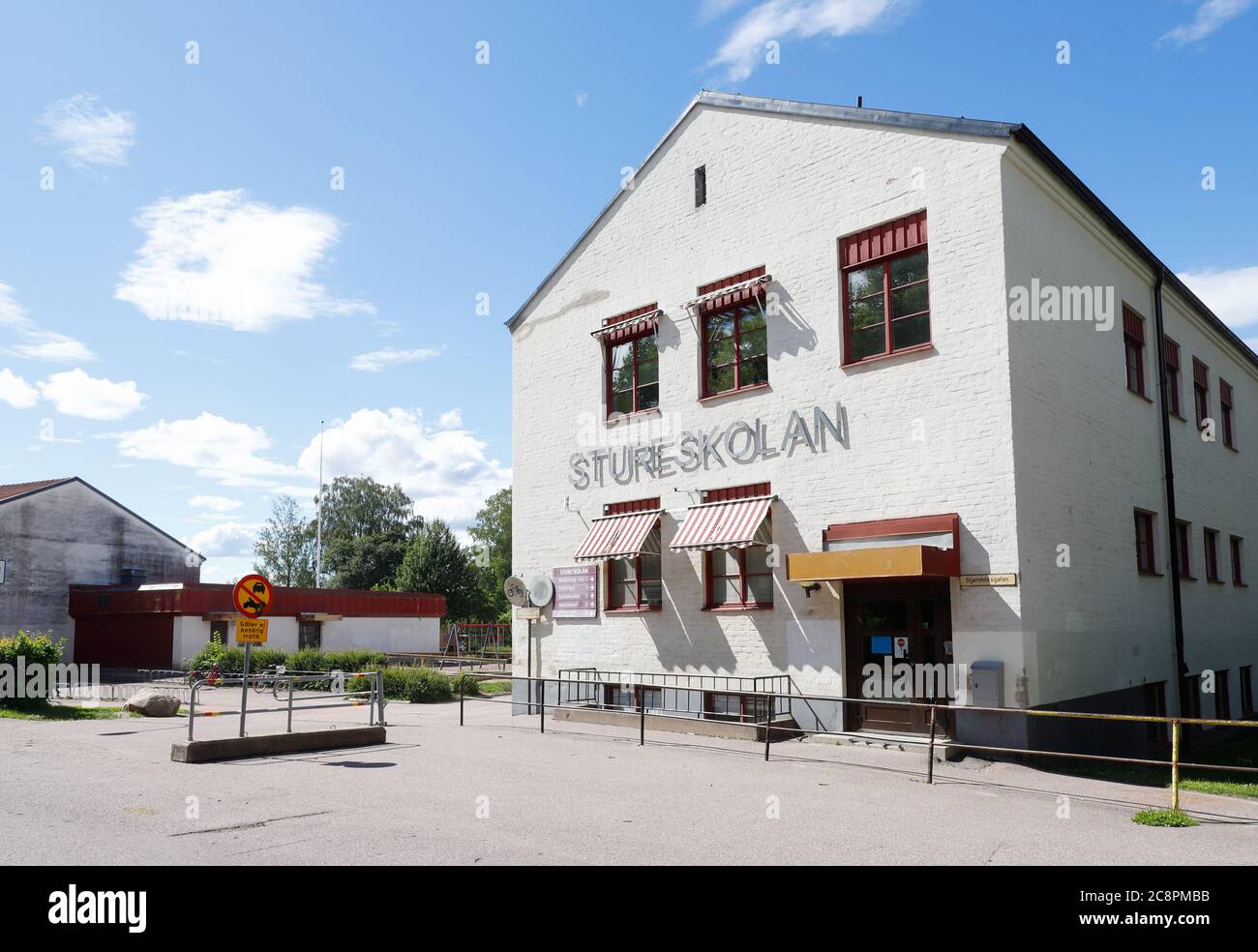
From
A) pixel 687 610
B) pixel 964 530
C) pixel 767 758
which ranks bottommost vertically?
pixel 767 758

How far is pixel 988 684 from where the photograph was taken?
1370 cm

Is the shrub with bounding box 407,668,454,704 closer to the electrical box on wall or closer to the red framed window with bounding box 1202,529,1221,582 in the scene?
the electrical box on wall

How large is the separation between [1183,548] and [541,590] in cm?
1361

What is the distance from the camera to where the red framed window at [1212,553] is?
22250mm

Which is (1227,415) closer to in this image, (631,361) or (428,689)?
(631,361)

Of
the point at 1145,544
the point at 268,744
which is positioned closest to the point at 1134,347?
the point at 1145,544

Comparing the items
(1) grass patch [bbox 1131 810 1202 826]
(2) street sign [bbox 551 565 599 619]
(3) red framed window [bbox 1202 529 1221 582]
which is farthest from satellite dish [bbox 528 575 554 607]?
(3) red framed window [bbox 1202 529 1221 582]

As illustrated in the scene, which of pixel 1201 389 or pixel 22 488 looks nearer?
pixel 1201 389

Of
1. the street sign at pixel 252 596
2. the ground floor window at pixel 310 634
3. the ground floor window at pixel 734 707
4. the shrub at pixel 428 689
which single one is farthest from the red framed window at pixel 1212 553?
the ground floor window at pixel 310 634

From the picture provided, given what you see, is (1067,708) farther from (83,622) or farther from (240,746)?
(83,622)
